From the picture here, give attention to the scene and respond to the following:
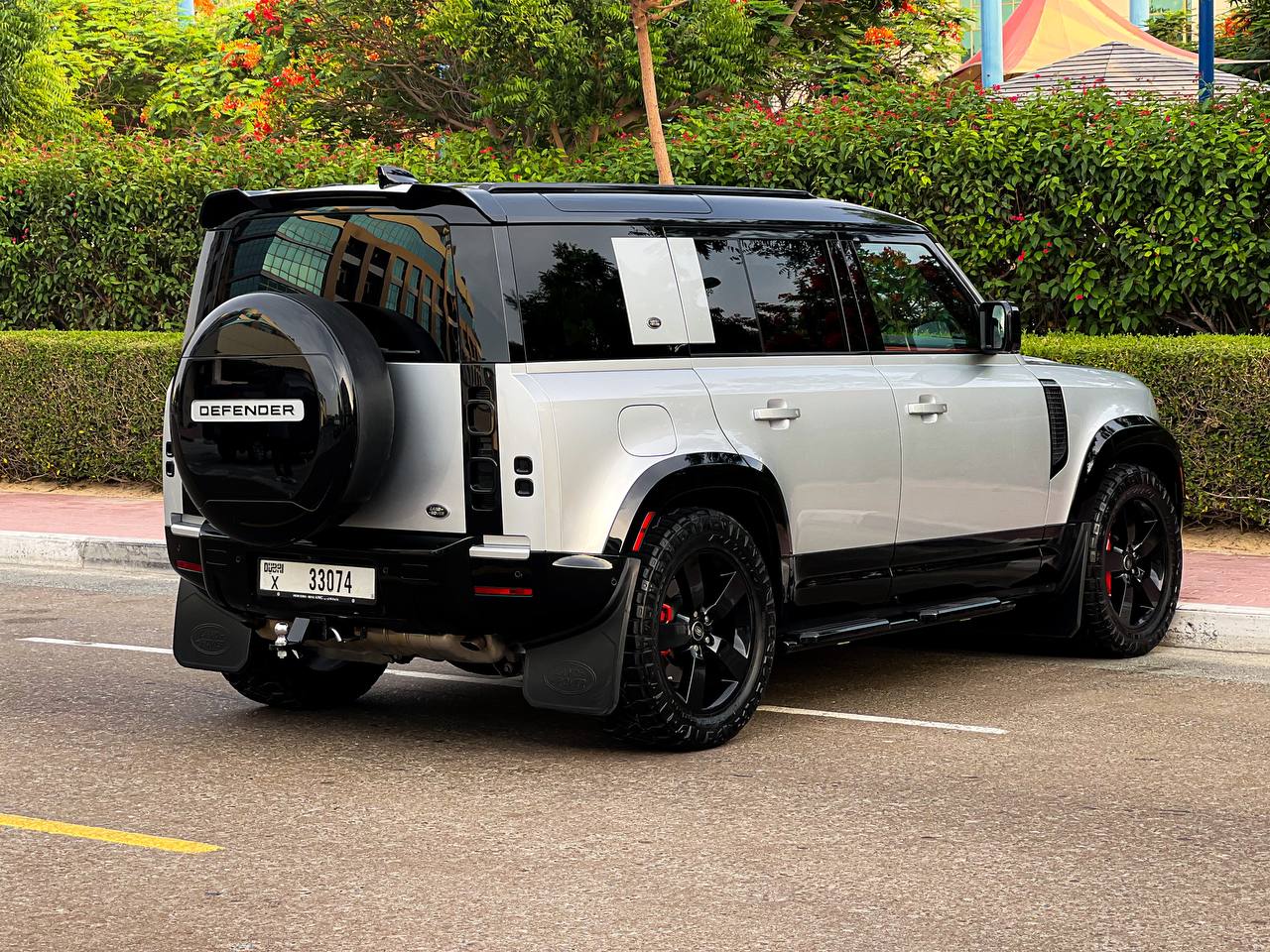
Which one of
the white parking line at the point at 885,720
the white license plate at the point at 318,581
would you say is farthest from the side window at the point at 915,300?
the white license plate at the point at 318,581

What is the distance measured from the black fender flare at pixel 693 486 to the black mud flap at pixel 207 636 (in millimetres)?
1695

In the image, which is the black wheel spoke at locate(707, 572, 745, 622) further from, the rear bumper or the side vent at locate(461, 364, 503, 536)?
the side vent at locate(461, 364, 503, 536)

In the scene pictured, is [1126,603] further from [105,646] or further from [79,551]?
[79,551]

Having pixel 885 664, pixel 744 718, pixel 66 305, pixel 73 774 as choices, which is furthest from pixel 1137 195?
pixel 66 305

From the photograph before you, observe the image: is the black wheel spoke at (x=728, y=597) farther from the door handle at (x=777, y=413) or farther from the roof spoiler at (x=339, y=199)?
the roof spoiler at (x=339, y=199)

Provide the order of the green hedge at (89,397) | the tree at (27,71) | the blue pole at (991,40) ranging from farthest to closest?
the blue pole at (991,40) < the tree at (27,71) < the green hedge at (89,397)

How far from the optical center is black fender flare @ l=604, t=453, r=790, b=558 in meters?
6.02

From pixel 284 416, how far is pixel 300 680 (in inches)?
63.0

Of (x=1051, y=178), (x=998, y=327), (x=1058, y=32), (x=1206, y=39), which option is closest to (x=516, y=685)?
(x=998, y=327)

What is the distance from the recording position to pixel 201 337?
6.20 m

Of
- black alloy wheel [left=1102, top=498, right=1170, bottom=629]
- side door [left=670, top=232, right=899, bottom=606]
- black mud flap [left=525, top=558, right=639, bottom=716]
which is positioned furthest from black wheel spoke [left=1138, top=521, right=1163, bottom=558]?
black mud flap [left=525, top=558, right=639, bottom=716]

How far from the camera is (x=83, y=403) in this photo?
1459 centimetres

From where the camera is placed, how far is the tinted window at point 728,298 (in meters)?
6.62

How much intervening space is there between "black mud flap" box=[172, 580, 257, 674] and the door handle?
210cm
